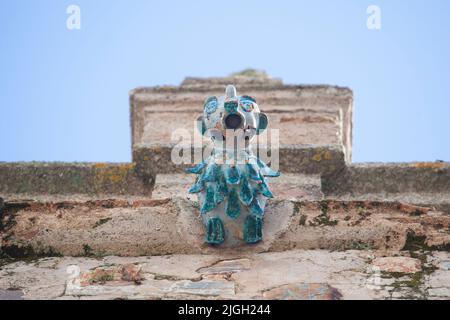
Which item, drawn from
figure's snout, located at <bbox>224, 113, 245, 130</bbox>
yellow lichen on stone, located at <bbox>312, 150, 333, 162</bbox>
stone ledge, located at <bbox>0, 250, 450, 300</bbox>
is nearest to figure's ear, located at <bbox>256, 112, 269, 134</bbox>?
figure's snout, located at <bbox>224, 113, 245, 130</bbox>

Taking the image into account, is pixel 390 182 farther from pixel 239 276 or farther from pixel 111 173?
pixel 239 276

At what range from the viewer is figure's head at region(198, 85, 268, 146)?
5617mm

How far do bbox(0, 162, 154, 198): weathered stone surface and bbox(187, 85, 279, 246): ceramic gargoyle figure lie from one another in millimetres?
1902

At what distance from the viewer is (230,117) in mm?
5664

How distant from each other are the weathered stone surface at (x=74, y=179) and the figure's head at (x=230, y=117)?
1909mm

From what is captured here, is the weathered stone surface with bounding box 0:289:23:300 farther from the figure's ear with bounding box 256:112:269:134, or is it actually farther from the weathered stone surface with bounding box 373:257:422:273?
the weathered stone surface with bounding box 373:257:422:273

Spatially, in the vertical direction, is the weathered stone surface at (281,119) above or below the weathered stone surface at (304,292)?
above

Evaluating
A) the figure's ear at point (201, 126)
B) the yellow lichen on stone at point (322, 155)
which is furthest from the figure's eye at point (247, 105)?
the yellow lichen on stone at point (322, 155)

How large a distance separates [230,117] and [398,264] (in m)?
1.11

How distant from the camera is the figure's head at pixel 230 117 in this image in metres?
5.62

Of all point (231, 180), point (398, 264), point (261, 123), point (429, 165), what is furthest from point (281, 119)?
point (398, 264)

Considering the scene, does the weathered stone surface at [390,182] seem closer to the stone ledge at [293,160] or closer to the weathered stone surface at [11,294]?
the stone ledge at [293,160]
